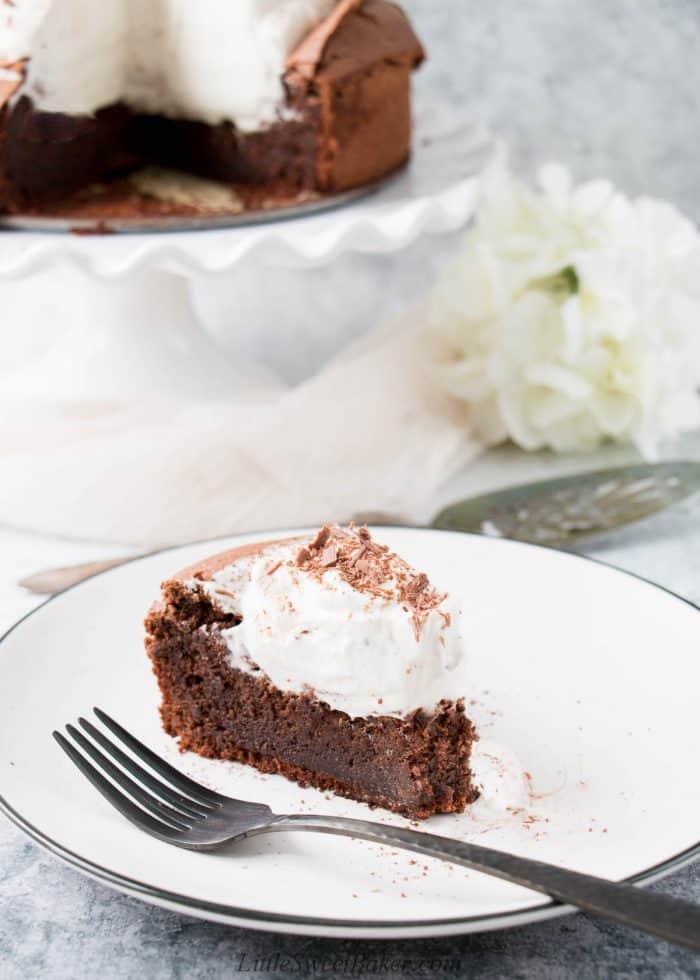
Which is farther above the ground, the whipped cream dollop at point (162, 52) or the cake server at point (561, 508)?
the whipped cream dollop at point (162, 52)

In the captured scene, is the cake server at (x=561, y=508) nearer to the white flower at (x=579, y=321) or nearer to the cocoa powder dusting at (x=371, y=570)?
the white flower at (x=579, y=321)

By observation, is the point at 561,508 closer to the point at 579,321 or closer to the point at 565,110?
the point at 579,321

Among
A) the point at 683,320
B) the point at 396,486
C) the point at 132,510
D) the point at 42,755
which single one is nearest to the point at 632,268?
the point at 683,320

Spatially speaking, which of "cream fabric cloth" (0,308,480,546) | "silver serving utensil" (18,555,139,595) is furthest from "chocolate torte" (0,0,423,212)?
"silver serving utensil" (18,555,139,595)

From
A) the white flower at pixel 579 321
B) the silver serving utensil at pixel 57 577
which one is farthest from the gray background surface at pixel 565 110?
the white flower at pixel 579 321

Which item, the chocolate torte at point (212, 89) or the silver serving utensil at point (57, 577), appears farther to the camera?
the chocolate torte at point (212, 89)

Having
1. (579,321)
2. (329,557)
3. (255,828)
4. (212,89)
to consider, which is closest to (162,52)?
(212,89)

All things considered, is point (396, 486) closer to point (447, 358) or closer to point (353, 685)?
point (447, 358)

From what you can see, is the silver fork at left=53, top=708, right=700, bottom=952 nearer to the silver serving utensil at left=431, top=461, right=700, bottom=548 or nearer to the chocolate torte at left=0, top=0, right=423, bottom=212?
the silver serving utensil at left=431, top=461, right=700, bottom=548
